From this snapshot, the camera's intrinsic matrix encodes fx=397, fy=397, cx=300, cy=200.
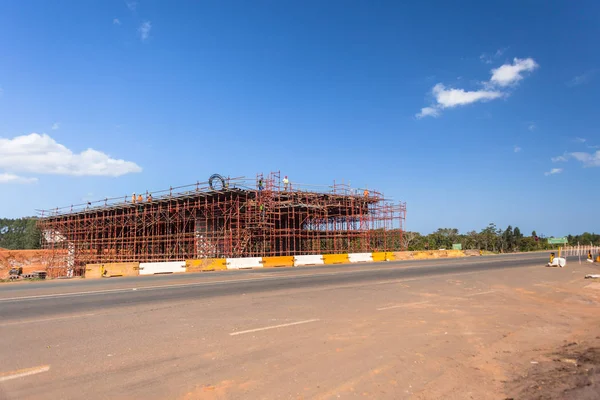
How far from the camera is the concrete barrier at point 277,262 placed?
3250cm

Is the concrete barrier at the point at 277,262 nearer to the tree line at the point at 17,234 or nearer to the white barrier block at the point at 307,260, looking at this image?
the white barrier block at the point at 307,260

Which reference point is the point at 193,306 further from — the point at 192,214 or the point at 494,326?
the point at 192,214

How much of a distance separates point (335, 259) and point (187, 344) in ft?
98.1

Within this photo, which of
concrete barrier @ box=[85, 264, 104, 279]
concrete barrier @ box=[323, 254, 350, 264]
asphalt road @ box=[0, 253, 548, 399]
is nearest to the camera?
asphalt road @ box=[0, 253, 548, 399]

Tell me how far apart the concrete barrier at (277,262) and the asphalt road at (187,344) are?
61.7 feet

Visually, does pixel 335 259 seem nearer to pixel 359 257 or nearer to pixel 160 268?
pixel 359 257

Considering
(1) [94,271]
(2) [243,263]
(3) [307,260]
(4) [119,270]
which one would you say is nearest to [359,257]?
(3) [307,260]

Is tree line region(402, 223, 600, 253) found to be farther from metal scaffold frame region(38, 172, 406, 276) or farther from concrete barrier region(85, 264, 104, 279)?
concrete barrier region(85, 264, 104, 279)

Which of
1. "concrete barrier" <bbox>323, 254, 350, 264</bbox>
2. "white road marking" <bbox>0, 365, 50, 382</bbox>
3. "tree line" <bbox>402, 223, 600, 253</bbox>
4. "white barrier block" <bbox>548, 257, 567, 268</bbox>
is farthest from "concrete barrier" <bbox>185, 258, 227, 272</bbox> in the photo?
"tree line" <bbox>402, 223, 600, 253</bbox>

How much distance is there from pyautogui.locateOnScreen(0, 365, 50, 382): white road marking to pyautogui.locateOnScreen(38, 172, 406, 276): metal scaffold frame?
28862 mm

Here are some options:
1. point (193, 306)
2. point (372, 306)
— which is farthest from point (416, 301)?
point (193, 306)

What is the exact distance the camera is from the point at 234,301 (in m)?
12.6

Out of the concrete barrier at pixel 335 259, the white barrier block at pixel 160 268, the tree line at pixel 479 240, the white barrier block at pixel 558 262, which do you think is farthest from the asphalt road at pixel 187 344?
the tree line at pixel 479 240

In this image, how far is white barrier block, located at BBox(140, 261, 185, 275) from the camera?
89.7 feet
